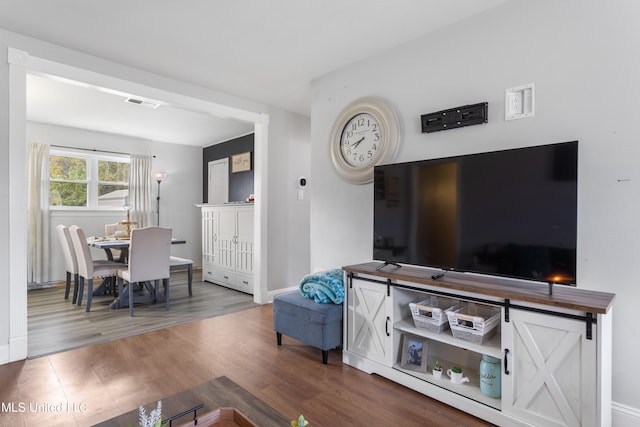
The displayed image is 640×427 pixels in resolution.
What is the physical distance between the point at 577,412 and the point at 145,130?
241 inches

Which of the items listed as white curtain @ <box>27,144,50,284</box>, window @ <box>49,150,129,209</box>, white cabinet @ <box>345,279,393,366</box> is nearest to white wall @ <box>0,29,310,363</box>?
window @ <box>49,150,129,209</box>

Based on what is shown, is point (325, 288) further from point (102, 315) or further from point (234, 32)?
point (102, 315)

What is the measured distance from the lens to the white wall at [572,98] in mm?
1774

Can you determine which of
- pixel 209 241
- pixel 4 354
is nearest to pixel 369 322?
pixel 4 354

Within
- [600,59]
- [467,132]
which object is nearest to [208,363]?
[467,132]

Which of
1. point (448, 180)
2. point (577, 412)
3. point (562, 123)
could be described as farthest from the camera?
point (448, 180)

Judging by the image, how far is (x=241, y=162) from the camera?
5816mm

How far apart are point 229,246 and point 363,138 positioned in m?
2.90

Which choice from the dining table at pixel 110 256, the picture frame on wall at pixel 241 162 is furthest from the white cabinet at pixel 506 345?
the picture frame on wall at pixel 241 162

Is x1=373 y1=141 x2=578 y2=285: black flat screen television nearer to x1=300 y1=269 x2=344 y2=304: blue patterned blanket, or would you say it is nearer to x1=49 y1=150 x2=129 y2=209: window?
x1=300 y1=269 x2=344 y2=304: blue patterned blanket

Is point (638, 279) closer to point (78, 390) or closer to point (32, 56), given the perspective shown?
point (78, 390)

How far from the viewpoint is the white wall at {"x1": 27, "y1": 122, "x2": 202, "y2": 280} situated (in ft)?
17.3

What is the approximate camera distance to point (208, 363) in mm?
2561

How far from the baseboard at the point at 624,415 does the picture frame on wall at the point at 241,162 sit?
504 cm
